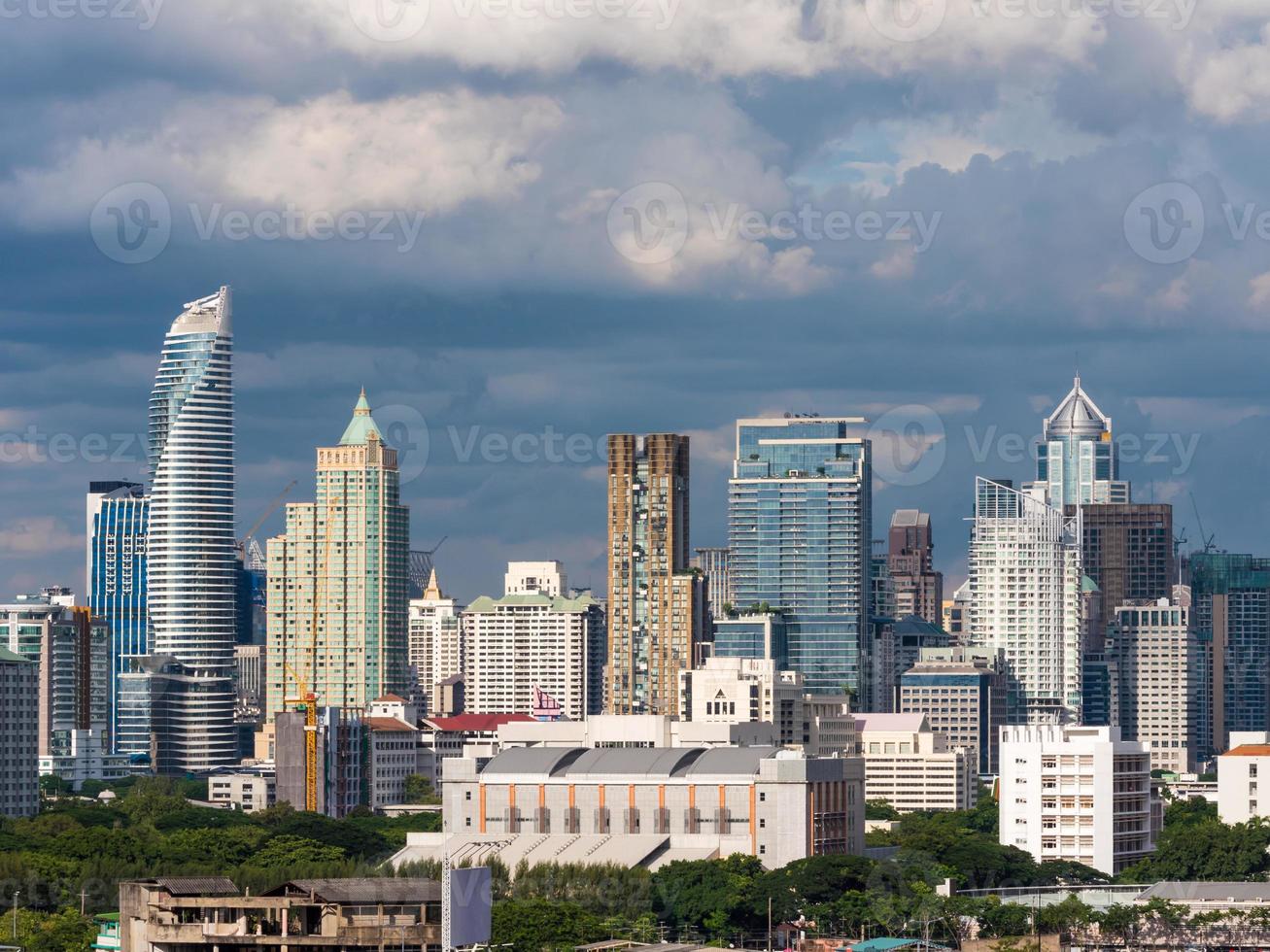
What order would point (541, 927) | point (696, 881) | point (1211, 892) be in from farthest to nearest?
point (696, 881) → point (1211, 892) → point (541, 927)

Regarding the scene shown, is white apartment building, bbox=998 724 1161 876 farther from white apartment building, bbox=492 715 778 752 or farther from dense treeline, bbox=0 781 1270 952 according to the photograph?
white apartment building, bbox=492 715 778 752

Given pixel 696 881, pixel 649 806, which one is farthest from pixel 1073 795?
pixel 696 881

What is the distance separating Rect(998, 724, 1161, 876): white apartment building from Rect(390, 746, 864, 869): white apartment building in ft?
34.6

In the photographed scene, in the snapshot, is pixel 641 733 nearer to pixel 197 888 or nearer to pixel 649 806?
pixel 649 806

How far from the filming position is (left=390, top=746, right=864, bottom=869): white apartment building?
138 meters

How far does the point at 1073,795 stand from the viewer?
13612cm

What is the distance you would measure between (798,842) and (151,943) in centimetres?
7346

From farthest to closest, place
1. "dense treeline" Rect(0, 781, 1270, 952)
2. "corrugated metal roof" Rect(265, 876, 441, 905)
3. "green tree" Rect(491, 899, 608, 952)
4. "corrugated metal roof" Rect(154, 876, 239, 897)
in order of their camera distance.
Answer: "dense treeline" Rect(0, 781, 1270, 952) < "green tree" Rect(491, 899, 608, 952) < "corrugated metal roof" Rect(154, 876, 239, 897) < "corrugated metal roof" Rect(265, 876, 441, 905)

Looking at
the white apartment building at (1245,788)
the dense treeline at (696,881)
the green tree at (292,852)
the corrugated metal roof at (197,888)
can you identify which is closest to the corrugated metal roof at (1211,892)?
the dense treeline at (696,881)

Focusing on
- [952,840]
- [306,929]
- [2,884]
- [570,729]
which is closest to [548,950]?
[306,929]

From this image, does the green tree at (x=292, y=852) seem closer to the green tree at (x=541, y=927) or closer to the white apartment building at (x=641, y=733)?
the white apartment building at (x=641, y=733)

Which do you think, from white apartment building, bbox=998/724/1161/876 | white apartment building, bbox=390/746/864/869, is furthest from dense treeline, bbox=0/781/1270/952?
white apartment building, bbox=390/746/864/869

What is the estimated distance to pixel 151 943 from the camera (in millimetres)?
68938

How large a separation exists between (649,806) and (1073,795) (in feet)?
75.5
